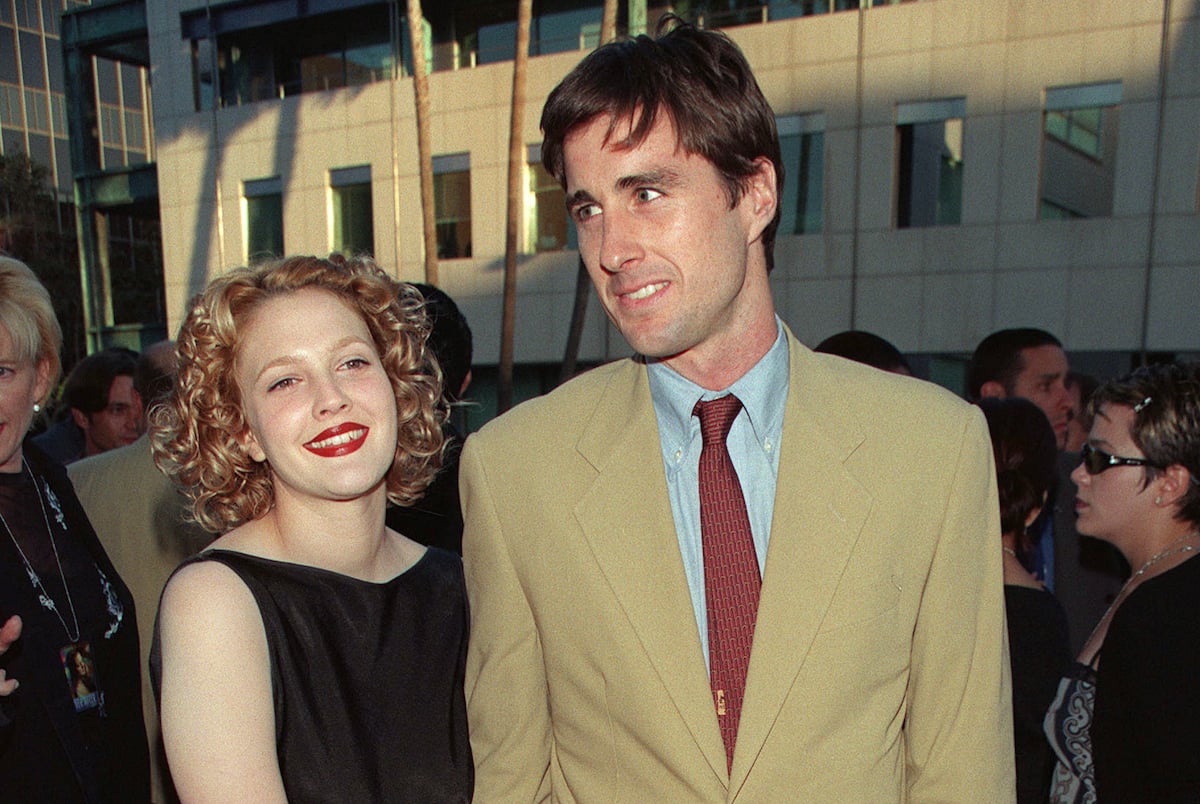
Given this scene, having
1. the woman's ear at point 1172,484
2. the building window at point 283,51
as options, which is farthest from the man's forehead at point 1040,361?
the building window at point 283,51

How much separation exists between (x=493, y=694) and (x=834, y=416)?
949 millimetres

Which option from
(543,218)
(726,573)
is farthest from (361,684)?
(543,218)

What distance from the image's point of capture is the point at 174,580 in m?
1.75

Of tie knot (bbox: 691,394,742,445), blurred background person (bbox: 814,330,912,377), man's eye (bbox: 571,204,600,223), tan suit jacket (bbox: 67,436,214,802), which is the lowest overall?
tan suit jacket (bbox: 67,436,214,802)

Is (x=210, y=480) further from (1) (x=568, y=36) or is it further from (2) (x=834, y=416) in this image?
(1) (x=568, y=36)

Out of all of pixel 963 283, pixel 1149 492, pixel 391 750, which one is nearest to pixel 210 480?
pixel 391 750

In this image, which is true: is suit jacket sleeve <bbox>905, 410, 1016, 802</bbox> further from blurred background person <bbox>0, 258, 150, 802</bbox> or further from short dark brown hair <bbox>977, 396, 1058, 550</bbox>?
blurred background person <bbox>0, 258, 150, 802</bbox>

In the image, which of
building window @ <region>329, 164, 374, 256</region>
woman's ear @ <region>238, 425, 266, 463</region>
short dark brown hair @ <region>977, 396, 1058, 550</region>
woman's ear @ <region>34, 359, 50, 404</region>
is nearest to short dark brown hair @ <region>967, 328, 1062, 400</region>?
short dark brown hair @ <region>977, 396, 1058, 550</region>

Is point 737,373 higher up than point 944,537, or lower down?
higher up

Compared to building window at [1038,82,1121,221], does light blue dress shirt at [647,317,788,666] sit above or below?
below

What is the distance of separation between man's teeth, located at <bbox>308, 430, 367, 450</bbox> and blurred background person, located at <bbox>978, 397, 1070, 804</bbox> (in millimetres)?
1960

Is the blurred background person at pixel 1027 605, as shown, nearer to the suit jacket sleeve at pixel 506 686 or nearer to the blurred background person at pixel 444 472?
the suit jacket sleeve at pixel 506 686

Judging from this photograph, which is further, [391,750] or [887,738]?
[391,750]

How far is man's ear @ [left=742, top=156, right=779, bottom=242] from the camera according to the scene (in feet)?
6.48
